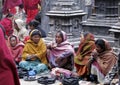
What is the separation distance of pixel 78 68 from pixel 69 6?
299 cm

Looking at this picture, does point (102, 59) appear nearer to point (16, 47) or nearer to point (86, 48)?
point (86, 48)

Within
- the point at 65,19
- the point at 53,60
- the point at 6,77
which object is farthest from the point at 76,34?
the point at 6,77

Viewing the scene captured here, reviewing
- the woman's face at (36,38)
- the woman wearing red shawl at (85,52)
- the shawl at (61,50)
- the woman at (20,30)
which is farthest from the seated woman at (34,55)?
the woman at (20,30)

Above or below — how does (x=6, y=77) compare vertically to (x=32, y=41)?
above

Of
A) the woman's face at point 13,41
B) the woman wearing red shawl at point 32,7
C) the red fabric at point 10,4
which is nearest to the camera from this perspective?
the woman's face at point 13,41

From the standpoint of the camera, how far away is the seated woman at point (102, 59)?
7.06m

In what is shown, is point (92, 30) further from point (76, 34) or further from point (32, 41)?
point (32, 41)

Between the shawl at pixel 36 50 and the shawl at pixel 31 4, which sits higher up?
the shawl at pixel 31 4

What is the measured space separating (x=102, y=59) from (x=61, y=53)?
3.69ft

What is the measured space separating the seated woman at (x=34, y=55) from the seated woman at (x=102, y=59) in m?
1.36

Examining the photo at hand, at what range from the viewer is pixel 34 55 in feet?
26.9

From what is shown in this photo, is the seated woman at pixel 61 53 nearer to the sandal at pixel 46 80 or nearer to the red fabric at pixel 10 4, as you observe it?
the sandal at pixel 46 80

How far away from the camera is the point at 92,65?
7219 mm

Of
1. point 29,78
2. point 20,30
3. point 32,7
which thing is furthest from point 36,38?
point 32,7
